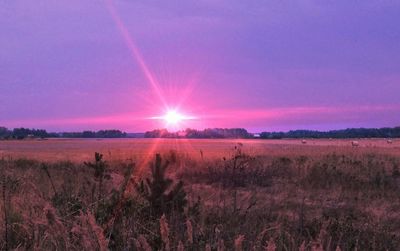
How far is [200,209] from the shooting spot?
704 centimetres

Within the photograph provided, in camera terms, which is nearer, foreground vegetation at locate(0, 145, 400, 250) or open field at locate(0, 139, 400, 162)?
A: foreground vegetation at locate(0, 145, 400, 250)

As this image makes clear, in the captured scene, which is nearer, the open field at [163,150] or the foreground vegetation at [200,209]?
the foreground vegetation at [200,209]

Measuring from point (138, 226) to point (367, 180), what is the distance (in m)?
13.1

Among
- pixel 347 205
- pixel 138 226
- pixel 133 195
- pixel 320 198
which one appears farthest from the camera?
pixel 320 198

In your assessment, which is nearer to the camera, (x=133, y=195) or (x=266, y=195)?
(x=133, y=195)

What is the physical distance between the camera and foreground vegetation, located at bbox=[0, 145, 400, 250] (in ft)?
13.3

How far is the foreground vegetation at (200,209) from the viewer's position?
406 cm

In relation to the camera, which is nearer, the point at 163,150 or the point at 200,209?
the point at 200,209

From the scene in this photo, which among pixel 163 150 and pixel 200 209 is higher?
pixel 163 150

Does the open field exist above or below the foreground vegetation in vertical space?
above

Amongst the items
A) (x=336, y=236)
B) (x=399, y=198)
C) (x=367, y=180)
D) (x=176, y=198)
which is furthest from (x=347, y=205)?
(x=176, y=198)

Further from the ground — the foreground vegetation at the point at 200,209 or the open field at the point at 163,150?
the open field at the point at 163,150

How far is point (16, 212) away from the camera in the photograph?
20.8 feet

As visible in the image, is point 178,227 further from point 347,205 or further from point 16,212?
point 347,205
